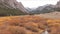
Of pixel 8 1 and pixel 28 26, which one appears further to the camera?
pixel 8 1

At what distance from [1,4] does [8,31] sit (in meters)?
59.8

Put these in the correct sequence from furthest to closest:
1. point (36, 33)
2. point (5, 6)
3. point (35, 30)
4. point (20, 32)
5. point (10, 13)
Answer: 1. point (5, 6)
2. point (10, 13)
3. point (35, 30)
4. point (36, 33)
5. point (20, 32)

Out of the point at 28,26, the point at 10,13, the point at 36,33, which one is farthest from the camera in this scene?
the point at 10,13

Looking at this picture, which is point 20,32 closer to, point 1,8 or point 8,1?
point 1,8

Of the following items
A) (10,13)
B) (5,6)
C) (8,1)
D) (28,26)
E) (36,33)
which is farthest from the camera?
(8,1)

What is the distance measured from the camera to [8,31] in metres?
37.0

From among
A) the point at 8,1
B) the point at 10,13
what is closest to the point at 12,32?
the point at 10,13

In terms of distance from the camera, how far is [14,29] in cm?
3712

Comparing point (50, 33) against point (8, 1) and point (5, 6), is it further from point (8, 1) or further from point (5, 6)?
point (8, 1)

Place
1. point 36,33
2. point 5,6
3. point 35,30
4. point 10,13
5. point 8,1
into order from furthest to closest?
point 8,1 < point 5,6 < point 10,13 < point 35,30 < point 36,33

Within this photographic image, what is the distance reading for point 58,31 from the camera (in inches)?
1587

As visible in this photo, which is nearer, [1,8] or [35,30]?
[35,30]

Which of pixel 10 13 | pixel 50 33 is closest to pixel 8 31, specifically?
pixel 50 33

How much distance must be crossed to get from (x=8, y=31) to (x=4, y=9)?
55790 mm
